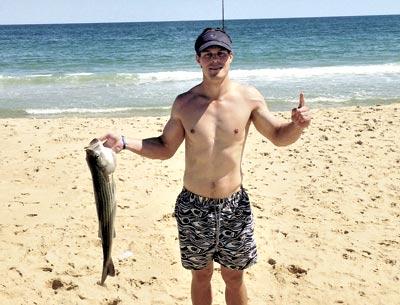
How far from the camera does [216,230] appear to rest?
303cm

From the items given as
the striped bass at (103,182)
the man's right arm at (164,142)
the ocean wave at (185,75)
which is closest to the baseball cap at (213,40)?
the man's right arm at (164,142)

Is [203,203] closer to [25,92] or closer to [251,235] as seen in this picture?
[251,235]

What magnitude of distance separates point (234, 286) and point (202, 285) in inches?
8.8

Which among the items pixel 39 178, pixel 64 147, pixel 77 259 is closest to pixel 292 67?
pixel 64 147

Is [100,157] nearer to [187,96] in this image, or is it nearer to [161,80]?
[187,96]

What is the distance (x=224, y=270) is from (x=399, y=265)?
2.20m

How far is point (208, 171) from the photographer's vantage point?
3.05 metres

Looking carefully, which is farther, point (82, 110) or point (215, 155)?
point (82, 110)

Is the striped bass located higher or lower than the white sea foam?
lower

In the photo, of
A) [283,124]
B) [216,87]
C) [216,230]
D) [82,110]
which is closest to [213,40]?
[216,87]

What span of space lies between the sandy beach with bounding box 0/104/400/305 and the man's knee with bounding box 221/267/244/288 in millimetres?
899

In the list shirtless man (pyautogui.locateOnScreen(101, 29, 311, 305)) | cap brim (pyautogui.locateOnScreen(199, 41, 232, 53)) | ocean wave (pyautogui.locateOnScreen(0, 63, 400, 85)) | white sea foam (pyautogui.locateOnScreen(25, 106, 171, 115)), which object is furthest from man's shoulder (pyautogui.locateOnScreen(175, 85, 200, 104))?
ocean wave (pyautogui.locateOnScreen(0, 63, 400, 85))

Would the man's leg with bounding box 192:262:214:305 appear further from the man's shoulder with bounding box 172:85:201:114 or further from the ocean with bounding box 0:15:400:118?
the ocean with bounding box 0:15:400:118

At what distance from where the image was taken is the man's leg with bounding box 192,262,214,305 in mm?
3230
